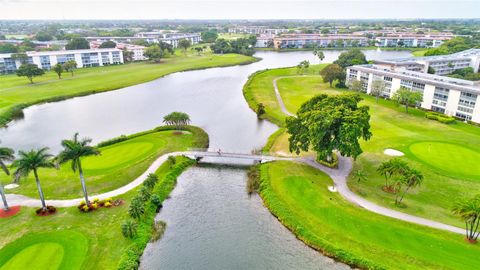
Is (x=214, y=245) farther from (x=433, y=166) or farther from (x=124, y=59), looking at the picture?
(x=124, y=59)

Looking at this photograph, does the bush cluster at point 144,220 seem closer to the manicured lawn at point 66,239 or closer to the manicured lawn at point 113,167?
the manicured lawn at point 66,239

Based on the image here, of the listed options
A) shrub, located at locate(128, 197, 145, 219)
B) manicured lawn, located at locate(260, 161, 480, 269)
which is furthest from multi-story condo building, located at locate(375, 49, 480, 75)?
shrub, located at locate(128, 197, 145, 219)

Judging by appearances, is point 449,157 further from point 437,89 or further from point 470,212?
point 437,89

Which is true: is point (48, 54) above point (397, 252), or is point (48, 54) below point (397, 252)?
above

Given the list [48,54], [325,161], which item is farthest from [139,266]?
[48,54]

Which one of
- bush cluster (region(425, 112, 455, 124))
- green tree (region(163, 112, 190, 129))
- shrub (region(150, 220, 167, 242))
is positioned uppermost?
green tree (region(163, 112, 190, 129))

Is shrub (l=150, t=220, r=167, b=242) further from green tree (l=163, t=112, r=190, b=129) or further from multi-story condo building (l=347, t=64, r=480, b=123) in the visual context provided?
multi-story condo building (l=347, t=64, r=480, b=123)

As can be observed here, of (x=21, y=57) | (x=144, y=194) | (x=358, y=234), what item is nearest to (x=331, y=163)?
(x=358, y=234)
